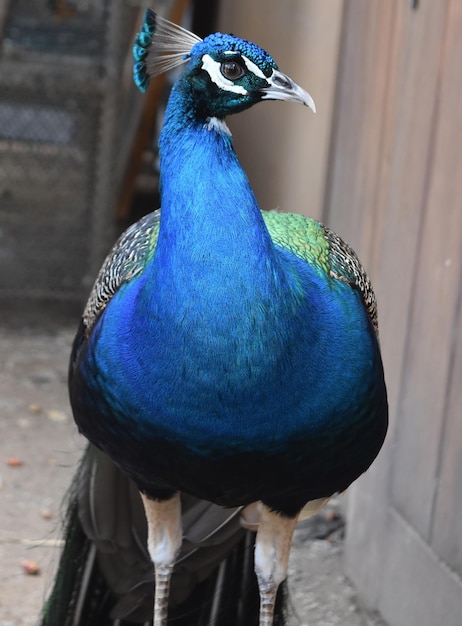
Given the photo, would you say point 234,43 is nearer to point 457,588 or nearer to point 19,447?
point 457,588

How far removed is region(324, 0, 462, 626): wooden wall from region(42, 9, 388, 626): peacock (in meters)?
0.35

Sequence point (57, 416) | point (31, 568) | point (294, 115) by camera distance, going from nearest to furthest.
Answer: point (31, 568) → point (57, 416) → point (294, 115)

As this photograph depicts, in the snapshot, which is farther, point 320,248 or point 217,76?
point 320,248

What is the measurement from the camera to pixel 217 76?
1.47m

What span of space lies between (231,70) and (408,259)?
92cm

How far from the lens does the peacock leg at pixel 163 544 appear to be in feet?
6.16

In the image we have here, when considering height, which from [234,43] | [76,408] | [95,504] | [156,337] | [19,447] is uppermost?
[234,43]

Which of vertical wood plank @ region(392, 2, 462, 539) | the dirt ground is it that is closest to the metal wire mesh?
the dirt ground

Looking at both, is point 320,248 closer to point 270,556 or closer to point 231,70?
point 231,70

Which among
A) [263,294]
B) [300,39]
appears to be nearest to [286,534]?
[263,294]

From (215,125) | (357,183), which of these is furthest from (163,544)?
(357,183)

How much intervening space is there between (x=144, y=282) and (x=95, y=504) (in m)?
0.63

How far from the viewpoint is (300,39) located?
3.66m

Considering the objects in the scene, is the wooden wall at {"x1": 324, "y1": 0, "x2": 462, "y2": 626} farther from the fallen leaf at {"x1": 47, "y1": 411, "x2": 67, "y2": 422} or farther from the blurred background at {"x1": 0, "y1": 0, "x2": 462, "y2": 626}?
the fallen leaf at {"x1": 47, "y1": 411, "x2": 67, "y2": 422}
